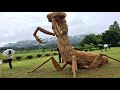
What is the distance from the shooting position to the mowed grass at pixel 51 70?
1317 centimetres

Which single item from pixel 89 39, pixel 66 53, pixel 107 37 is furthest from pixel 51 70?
pixel 107 37

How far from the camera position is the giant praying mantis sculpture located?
43.7 feet

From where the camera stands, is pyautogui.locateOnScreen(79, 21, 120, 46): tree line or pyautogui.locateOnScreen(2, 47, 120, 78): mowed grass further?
pyautogui.locateOnScreen(79, 21, 120, 46): tree line

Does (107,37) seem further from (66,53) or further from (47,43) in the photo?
(47,43)

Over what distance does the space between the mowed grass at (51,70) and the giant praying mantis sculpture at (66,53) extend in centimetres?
10

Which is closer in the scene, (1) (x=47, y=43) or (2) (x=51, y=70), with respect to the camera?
(1) (x=47, y=43)

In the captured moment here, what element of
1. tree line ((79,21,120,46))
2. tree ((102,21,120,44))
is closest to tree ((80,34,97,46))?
tree line ((79,21,120,46))

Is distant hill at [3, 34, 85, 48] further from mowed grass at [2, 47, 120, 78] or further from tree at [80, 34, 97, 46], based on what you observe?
mowed grass at [2, 47, 120, 78]

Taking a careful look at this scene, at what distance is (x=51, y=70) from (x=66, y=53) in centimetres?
47

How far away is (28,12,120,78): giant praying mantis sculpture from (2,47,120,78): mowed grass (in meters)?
0.10

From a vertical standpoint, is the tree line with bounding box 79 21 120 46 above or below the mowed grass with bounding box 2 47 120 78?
Answer: above

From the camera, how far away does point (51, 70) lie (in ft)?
44.4

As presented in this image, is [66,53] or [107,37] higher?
[107,37]
